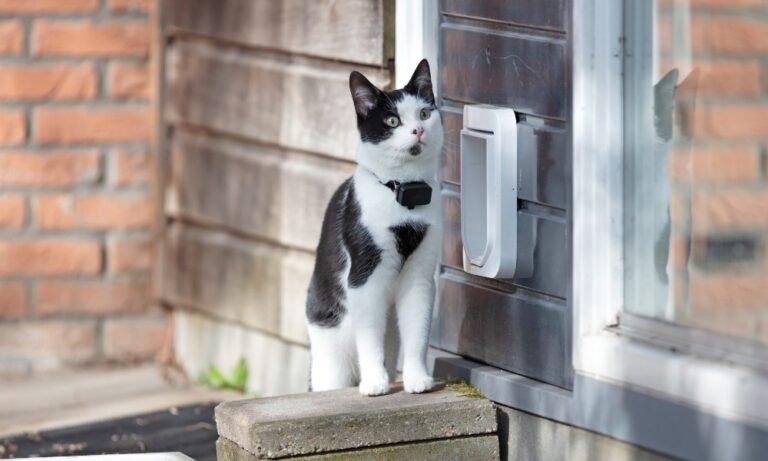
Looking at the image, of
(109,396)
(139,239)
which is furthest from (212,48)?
(109,396)

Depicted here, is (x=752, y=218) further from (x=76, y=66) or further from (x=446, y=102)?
(x=76, y=66)

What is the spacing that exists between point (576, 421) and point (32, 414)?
2.39 m

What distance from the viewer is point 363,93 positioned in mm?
3531

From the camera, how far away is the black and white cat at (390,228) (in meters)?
3.49

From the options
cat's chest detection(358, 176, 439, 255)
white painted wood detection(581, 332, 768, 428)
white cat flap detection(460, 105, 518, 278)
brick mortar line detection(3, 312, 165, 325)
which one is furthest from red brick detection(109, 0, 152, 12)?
white painted wood detection(581, 332, 768, 428)

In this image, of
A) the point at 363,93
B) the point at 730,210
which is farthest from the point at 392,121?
the point at 730,210

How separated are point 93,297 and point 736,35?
3.31m

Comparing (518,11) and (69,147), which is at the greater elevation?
(518,11)

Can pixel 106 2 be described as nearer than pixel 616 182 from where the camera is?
No

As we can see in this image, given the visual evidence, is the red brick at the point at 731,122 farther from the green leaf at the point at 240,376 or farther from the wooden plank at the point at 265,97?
the green leaf at the point at 240,376

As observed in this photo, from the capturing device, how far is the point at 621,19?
129 inches

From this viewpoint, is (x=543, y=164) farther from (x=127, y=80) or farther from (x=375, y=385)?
(x=127, y=80)

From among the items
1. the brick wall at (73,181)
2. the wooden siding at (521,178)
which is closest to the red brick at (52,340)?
the brick wall at (73,181)

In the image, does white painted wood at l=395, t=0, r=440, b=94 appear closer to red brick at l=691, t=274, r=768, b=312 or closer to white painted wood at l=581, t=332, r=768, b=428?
white painted wood at l=581, t=332, r=768, b=428
